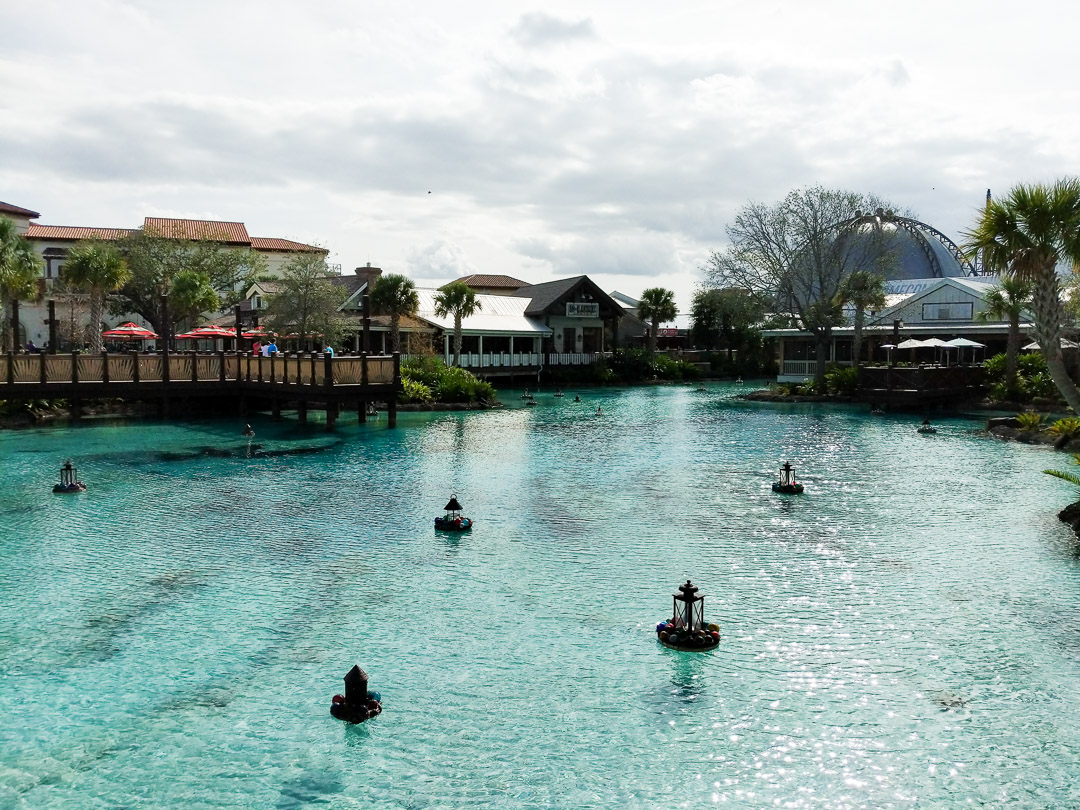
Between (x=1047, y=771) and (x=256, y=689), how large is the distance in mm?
7693

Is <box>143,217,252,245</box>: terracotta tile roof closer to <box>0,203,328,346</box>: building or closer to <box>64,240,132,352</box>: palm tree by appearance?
<box>0,203,328,346</box>: building

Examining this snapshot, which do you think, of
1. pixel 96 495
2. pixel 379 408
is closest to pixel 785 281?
pixel 379 408

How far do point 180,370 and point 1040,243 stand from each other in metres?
31.0

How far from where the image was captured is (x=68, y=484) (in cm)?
2025

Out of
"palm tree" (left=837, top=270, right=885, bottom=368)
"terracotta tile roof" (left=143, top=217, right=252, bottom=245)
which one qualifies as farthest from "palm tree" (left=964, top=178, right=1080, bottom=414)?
"terracotta tile roof" (left=143, top=217, right=252, bottom=245)

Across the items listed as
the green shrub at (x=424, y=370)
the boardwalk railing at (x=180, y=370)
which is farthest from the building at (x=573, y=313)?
the boardwalk railing at (x=180, y=370)

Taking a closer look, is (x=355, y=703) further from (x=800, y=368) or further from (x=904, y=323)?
(x=904, y=323)

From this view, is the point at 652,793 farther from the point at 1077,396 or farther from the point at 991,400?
the point at 991,400

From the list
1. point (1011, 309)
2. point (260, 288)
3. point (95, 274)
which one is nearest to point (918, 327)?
point (1011, 309)

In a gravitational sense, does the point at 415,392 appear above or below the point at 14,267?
below

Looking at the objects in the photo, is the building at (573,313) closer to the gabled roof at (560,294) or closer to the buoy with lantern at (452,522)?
the gabled roof at (560,294)

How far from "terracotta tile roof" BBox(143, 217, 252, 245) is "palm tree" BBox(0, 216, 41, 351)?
95.4ft

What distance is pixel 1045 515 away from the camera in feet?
58.5

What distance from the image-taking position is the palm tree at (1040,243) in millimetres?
15445
